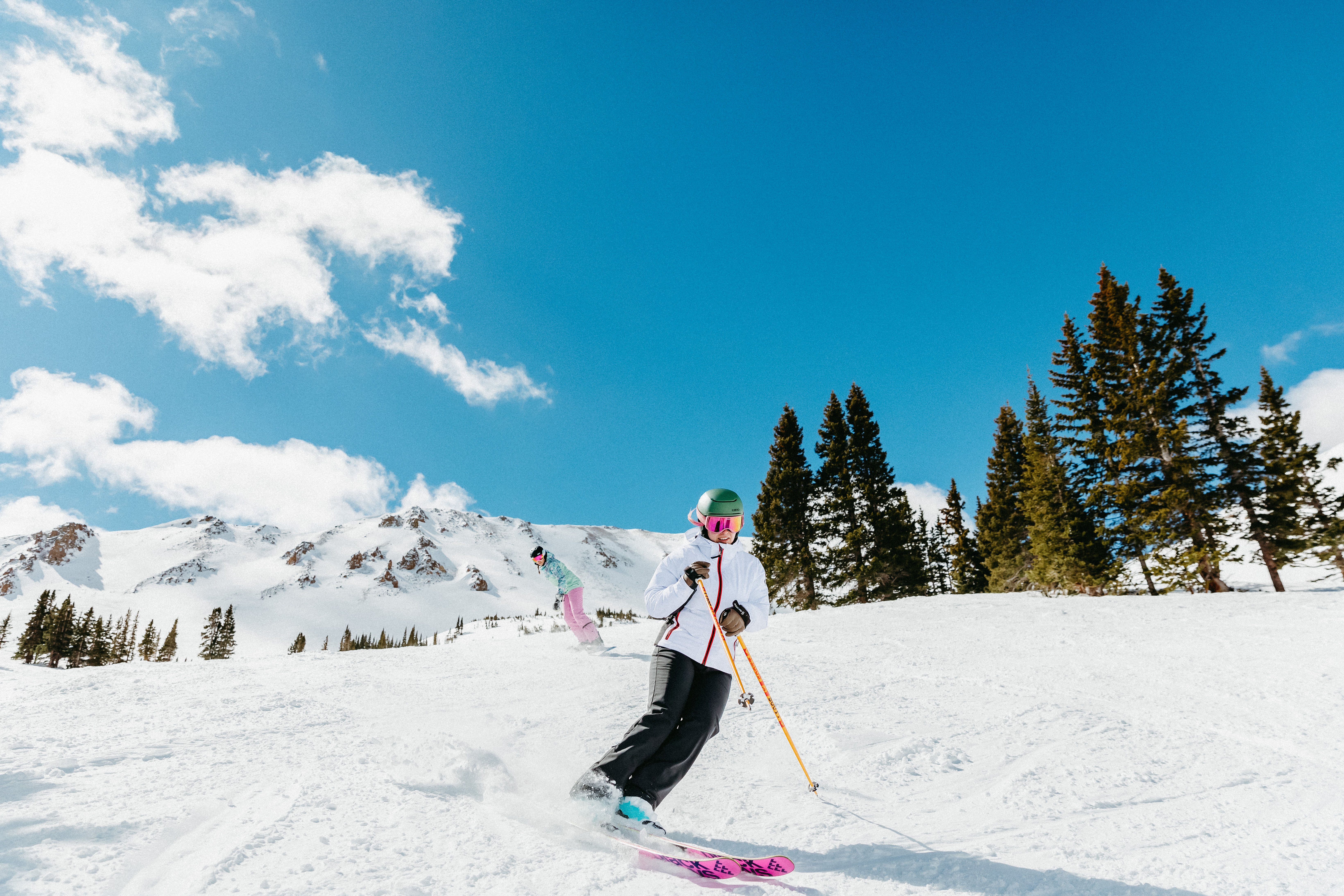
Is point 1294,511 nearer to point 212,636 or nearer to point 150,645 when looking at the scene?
point 150,645

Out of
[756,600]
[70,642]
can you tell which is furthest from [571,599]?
[70,642]

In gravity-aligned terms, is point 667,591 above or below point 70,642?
below

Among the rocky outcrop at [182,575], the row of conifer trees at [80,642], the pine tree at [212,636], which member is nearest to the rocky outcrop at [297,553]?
the rocky outcrop at [182,575]

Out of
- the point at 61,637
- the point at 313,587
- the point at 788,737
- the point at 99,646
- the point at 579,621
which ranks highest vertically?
the point at 313,587

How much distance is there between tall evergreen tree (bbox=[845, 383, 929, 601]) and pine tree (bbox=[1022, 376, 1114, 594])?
5192mm

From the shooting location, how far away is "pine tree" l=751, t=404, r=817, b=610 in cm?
2858

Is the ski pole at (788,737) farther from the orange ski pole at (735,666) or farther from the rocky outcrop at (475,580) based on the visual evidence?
the rocky outcrop at (475,580)

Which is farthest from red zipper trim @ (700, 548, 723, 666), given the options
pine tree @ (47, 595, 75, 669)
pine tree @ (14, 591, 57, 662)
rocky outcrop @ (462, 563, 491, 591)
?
rocky outcrop @ (462, 563, 491, 591)

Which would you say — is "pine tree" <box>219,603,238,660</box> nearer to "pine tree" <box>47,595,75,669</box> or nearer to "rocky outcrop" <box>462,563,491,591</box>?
"pine tree" <box>47,595,75,669</box>

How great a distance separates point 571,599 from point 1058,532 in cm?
1888

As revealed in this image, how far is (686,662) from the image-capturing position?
→ 346 cm

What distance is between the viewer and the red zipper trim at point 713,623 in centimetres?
349

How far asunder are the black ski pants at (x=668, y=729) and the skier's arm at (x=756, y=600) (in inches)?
16.8

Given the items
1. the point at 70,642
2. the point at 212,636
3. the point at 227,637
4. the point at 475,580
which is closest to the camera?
the point at 70,642
